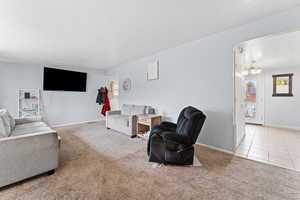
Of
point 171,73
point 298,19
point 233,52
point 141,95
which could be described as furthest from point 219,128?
point 141,95

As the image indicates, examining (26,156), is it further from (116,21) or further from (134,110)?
(134,110)

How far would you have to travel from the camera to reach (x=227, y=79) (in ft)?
8.21

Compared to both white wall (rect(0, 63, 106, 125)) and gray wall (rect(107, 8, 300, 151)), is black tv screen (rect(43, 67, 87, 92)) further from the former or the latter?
gray wall (rect(107, 8, 300, 151))

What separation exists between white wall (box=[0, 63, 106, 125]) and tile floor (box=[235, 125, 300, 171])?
5392mm

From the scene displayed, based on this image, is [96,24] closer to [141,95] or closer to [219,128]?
[141,95]

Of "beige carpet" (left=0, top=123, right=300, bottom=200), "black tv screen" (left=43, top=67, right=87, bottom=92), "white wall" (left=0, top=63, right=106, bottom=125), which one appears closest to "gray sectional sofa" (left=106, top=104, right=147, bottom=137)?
"beige carpet" (left=0, top=123, right=300, bottom=200)

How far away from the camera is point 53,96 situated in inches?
188

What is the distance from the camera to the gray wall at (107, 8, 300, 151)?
2.17 metres

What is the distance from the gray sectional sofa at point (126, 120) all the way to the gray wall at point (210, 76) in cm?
74

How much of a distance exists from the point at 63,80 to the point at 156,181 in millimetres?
4932

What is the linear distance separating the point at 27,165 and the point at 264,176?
3185mm

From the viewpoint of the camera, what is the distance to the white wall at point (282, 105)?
4359mm

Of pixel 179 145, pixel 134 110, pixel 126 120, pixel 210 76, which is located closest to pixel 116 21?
pixel 210 76

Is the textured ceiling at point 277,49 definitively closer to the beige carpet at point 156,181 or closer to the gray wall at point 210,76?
the gray wall at point 210,76
